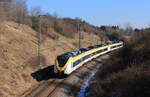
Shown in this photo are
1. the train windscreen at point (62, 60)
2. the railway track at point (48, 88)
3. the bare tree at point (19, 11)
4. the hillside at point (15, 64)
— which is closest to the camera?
the railway track at point (48, 88)

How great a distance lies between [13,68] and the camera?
2956cm

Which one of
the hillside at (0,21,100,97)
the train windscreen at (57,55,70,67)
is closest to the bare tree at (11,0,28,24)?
the hillside at (0,21,100,97)

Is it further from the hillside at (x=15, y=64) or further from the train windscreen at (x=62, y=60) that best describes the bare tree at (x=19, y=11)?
the train windscreen at (x=62, y=60)

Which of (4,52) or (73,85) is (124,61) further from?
(4,52)

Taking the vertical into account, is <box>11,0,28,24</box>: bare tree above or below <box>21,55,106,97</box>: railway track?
above

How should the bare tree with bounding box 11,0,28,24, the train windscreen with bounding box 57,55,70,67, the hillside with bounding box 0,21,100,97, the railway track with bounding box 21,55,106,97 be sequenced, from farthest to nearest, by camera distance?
the bare tree with bounding box 11,0,28,24 < the train windscreen with bounding box 57,55,70,67 < the hillside with bounding box 0,21,100,97 < the railway track with bounding box 21,55,106,97

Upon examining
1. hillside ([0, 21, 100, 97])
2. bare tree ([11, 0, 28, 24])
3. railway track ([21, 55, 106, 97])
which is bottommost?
railway track ([21, 55, 106, 97])

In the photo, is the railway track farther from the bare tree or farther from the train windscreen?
the bare tree

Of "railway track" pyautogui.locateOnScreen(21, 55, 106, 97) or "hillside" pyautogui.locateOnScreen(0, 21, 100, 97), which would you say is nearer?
"railway track" pyautogui.locateOnScreen(21, 55, 106, 97)

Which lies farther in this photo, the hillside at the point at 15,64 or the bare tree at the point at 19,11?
the bare tree at the point at 19,11

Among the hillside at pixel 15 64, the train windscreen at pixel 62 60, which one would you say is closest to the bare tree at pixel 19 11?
the hillside at pixel 15 64

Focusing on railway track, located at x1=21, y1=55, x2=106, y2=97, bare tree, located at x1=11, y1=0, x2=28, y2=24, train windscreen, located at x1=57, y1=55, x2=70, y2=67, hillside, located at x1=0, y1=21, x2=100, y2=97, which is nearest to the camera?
railway track, located at x1=21, y1=55, x2=106, y2=97

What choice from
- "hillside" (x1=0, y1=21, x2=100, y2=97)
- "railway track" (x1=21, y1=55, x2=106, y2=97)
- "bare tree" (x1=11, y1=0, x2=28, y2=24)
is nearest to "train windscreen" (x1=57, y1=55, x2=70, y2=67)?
"railway track" (x1=21, y1=55, x2=106, y2=97)

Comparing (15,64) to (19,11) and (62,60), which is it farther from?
(19,11)
